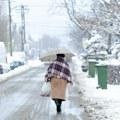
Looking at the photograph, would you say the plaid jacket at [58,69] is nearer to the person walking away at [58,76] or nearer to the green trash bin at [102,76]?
the person walking away at [58,76]

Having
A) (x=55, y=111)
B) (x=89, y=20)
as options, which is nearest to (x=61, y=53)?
(x=55, y=111)

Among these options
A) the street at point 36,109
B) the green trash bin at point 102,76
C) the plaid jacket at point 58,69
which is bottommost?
the street at point 36,109

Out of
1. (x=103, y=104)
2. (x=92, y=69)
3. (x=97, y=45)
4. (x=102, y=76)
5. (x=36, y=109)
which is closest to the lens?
(x=36, y=109)

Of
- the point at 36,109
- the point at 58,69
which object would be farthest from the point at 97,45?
the point at 58,69

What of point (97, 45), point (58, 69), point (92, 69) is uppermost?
point (97, 45)

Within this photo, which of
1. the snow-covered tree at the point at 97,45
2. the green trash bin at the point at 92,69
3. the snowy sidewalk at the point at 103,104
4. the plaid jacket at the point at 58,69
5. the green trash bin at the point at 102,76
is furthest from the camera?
the snow-covered tree at the point at 97,45

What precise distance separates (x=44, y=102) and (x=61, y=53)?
3.58 meters

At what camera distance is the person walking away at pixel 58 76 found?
1393 centimetres

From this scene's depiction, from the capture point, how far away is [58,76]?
13938 millimetres

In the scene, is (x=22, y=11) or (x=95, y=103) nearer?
(x=95, y=103)

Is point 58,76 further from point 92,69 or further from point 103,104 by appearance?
point 92,69

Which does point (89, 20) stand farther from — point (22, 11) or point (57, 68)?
point (22, 11)

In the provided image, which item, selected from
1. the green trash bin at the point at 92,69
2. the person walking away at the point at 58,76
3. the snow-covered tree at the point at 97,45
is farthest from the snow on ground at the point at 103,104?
the snow-covered tree at the point at 97,45

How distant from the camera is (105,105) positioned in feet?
50.0
